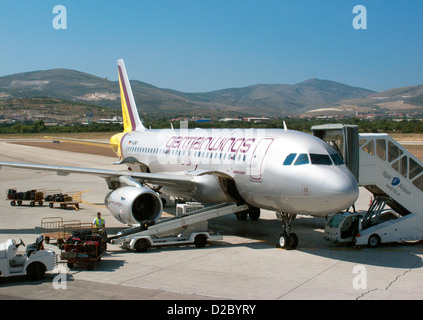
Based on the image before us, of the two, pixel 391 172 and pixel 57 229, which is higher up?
pixel 391 172

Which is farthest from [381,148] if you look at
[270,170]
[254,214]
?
[254,214]

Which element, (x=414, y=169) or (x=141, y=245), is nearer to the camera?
(x=141, y=245)

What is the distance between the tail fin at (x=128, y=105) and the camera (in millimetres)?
32688

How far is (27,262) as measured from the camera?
1355cm

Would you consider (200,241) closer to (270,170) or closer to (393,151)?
(270,170)

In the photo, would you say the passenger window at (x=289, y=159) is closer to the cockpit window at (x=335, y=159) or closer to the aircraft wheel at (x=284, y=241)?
the cockpit window at (x=335, y=159)

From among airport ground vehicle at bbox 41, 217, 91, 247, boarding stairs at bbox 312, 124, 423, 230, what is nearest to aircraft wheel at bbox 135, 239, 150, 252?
airport ground vehicle at bbox 41, 217, 91, 247

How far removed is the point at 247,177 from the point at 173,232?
3438 mm

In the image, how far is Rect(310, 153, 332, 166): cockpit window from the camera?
625 inches

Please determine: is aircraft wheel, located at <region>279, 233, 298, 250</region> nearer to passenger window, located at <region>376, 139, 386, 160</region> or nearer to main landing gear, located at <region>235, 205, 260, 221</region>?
passenger window, located at <region>376, 139, 386, 160</region>

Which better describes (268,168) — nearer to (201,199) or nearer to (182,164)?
(201,199)

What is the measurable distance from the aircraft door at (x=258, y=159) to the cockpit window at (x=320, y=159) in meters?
1.88
